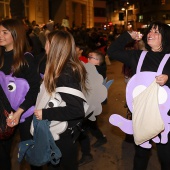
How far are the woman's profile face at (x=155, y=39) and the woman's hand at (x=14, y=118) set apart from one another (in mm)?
1427

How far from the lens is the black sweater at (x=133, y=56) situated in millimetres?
2795

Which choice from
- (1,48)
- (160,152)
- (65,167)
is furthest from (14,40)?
(160,152)

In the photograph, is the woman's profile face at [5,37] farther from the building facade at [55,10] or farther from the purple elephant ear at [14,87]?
the building facade at [55,10]

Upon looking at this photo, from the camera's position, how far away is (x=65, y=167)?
2654 mm

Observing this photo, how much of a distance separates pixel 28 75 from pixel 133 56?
1.06 meters

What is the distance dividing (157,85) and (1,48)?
160 cm

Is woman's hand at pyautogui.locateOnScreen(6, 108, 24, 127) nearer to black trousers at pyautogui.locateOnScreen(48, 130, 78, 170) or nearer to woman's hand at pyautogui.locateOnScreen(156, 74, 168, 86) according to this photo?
black trousers at pyautogui.locateOnScreen(48, 130, 78, 170)

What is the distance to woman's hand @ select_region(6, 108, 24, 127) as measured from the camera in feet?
9.12

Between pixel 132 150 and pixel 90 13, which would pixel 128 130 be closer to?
pixel 132 150

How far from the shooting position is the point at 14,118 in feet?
9.15

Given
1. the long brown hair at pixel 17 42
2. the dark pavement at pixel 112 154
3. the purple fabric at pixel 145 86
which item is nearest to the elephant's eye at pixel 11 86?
the long brown hair at pixel 17 42

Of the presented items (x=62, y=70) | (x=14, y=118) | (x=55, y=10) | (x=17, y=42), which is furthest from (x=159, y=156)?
(x=55, y=10)

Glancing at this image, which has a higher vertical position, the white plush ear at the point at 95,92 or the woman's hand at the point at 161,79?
the woman's hand at the point at 161,79

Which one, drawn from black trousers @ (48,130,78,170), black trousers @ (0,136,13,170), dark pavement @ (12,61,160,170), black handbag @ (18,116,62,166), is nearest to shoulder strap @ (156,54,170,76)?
black trousers @ (48,130,78,170)
